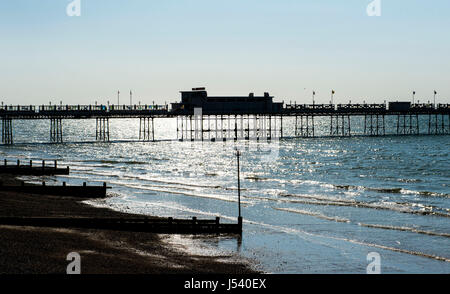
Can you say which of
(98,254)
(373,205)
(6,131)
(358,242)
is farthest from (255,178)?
(6,131)

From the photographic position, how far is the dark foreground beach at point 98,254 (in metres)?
21.1

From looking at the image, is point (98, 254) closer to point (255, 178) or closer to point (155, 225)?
point (155, 225)

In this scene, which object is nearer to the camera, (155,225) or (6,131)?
(155,225)

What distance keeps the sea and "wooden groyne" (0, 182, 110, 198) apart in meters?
1.31

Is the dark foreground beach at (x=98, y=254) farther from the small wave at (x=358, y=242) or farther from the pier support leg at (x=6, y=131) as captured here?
the pier support leg at (x=6, y=131)

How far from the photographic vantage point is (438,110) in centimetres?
12469

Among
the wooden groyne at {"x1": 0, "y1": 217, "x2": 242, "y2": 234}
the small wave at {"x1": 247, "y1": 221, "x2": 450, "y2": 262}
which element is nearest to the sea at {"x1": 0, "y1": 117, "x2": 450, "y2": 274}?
the small wave at {"x1": 247, "y1": 221, "x2": 450, "y2": 262}

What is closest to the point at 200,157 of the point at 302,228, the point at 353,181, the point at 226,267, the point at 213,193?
the point at 353,181

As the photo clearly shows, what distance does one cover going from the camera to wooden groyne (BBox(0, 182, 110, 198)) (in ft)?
137

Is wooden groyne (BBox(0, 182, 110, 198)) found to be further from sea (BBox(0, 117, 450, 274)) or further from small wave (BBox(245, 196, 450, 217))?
small wave (BBox(245, 196, 450, 217))

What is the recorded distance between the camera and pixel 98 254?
24.0m

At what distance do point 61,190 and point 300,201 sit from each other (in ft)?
56.1
